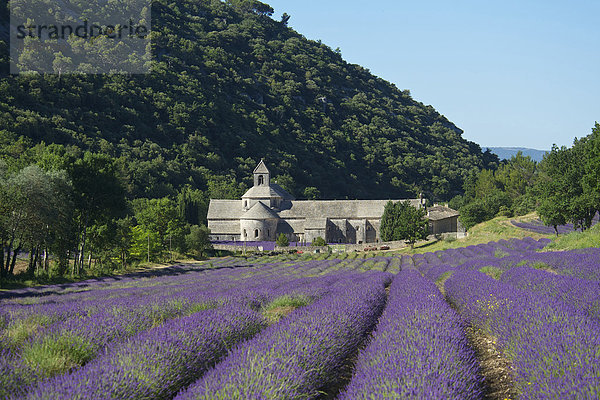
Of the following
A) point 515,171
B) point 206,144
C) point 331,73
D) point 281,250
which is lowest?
point 281,250

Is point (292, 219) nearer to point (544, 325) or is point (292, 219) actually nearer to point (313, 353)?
point (544, 325)

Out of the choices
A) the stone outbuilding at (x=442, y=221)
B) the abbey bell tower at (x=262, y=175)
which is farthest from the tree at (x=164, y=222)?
the stone outbuilding at (x=442, y=221)

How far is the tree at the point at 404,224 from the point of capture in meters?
53.2

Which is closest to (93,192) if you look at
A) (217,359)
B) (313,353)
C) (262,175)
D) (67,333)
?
(67,333)

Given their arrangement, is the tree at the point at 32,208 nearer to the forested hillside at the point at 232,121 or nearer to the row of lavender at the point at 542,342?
the row of lavender at the point at 542,342

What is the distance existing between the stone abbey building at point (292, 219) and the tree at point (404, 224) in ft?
25.3

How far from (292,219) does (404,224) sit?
809 inches

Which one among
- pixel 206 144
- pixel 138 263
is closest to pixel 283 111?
pixel 206 144

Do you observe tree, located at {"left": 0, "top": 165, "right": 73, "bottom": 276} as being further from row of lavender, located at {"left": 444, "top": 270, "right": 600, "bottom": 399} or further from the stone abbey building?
the stone abbey building

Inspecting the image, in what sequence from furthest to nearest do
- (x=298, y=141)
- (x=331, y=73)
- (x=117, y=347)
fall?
(x=331, y=73)
(x=298, y=141)
(x=117, y=347)

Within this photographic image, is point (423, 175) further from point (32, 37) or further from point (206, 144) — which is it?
point (32, 37)

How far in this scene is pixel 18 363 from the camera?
13.6 ft

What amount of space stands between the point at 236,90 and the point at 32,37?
57618 millimetres

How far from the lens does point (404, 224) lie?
5416 cm
